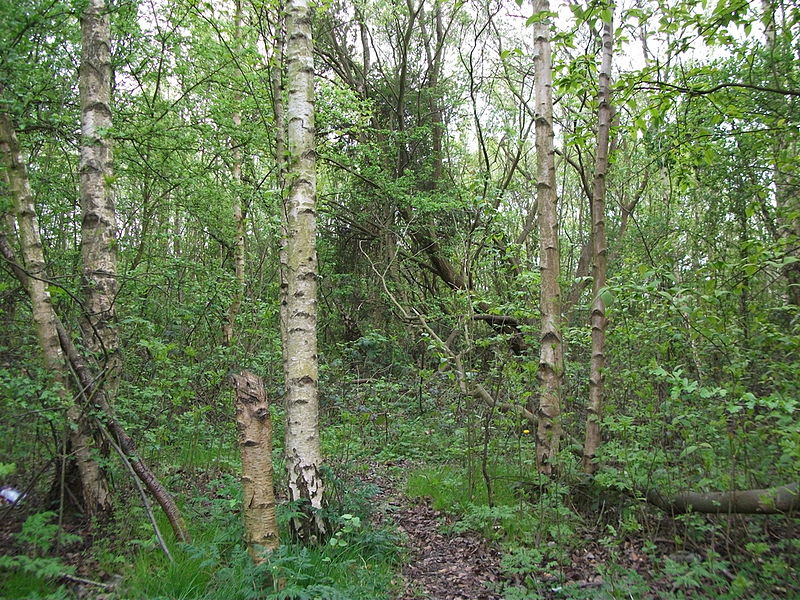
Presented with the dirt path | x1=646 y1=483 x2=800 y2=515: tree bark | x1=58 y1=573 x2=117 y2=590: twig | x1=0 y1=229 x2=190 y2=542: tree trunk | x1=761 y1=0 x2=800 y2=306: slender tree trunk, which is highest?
x1=761 y1=0 x2=800 y2=306: slender tree trunk

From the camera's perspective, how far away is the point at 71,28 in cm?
627

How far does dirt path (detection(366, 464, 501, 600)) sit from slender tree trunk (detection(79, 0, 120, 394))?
2940 millimetres

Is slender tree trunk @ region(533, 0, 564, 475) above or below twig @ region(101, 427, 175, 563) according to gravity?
above

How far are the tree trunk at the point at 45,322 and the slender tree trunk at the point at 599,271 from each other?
14.2 feet

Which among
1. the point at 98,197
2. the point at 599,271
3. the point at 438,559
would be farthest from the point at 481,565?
the point at 98,197

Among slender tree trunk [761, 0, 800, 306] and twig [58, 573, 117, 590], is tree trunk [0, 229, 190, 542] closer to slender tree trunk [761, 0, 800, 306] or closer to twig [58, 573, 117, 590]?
twig [58, 573, 117, 590]

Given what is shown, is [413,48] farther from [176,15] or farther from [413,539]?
[413,539]

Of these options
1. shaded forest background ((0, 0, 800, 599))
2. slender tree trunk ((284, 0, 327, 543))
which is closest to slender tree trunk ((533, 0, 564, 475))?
shaded forest background ((0, 0, 800, 599))

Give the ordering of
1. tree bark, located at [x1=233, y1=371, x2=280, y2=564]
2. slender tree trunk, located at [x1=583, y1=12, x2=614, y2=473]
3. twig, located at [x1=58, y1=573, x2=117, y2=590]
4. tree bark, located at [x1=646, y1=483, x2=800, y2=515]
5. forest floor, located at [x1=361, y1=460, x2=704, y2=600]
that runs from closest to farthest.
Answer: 1. twig, located at [x1=58, y1=573, x2=117, y2=590]
2. tree bark, located at [x1=646, y1=483, x2=800, y2=515]
3. tree bark, located at [x1=233, y1=371, x2=280, y2=564]
4. forest floor, located at [x1=361, y1=460, x2=704, y2=600]
5. slender tree trunk, located at [x1=583, y1=12, x2=614, y2=473]

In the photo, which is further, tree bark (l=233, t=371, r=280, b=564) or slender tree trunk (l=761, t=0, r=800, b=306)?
slender tree trunk (l=761, t=0, r=800, b=306)

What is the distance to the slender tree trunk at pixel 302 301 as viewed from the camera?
4258 mm

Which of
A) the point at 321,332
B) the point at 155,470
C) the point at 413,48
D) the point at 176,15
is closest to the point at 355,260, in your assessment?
the point at 321,332

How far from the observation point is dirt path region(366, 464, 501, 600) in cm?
402

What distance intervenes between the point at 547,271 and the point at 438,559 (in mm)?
2927
